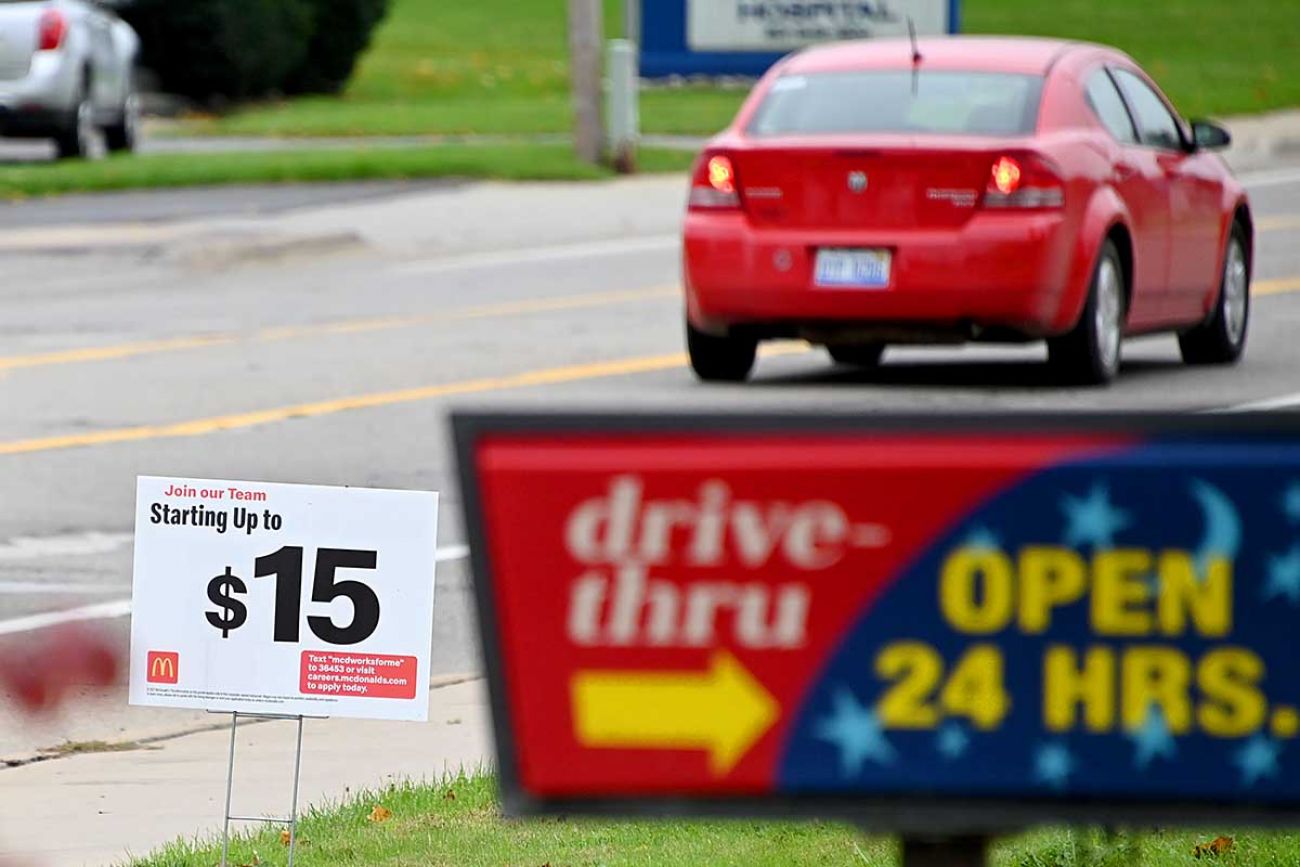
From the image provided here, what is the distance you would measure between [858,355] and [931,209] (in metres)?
1.99

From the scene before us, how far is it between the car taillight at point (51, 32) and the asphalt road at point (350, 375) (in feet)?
18.8

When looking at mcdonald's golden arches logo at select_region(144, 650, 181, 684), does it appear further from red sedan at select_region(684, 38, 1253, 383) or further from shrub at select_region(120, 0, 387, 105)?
shrub at select_region(120, 0, 387, 105)

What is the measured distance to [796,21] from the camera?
1255 inches

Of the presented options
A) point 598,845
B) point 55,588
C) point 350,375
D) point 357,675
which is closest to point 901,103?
point 350,375

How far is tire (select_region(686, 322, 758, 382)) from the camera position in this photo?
1316cm

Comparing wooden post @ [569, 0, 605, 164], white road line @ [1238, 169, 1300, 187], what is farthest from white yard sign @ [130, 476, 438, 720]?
white road line @ [1238, 169, 1300, 187]

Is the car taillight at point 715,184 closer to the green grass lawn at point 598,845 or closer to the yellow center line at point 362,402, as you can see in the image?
the yellow center line at point 362,402

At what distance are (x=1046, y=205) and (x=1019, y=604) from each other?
33.0 ft

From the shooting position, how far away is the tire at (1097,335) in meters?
12.6

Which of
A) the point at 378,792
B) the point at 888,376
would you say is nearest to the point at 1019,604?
the point at 378,792

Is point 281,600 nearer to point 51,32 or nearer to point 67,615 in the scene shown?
point 67,615

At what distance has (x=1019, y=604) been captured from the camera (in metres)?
2.31

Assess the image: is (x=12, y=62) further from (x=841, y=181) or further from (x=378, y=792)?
(x=378, y=792)


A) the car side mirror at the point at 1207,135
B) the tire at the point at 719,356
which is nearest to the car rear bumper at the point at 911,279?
the tire at the point at 719,356
